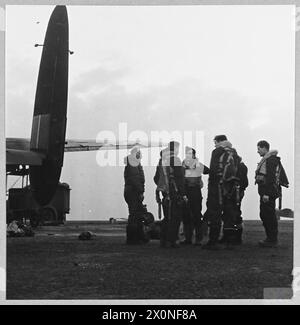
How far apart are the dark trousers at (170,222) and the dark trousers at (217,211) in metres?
0.58

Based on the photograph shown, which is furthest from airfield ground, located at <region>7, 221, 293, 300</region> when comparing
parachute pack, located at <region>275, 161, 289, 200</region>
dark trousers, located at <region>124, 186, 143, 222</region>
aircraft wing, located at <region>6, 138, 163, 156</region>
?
aircraft wing, located at <region>6, 138, 163, 156</region>

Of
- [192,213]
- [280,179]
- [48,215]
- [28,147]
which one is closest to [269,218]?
[280,179]

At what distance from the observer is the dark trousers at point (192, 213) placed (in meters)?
9.74

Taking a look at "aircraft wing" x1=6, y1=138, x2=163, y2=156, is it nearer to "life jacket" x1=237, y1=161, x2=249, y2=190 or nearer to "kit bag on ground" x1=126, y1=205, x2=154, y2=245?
"kit bag on ground" x1=126, y1=205, x2=154, y2=245

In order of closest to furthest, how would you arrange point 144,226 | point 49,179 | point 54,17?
point 54,17 → point 144,226 → point 49,179

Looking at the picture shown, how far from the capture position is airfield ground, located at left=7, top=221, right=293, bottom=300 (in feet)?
18.8

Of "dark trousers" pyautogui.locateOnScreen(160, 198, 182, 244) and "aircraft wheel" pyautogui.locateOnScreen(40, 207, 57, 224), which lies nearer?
"dark trousers" pyautogui.locateOnScreen(160, 198, 182, 244)

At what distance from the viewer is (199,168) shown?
9.77 metres

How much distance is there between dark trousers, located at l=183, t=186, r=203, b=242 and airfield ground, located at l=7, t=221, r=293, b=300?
3.36 feet

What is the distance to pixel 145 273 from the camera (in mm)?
6516
